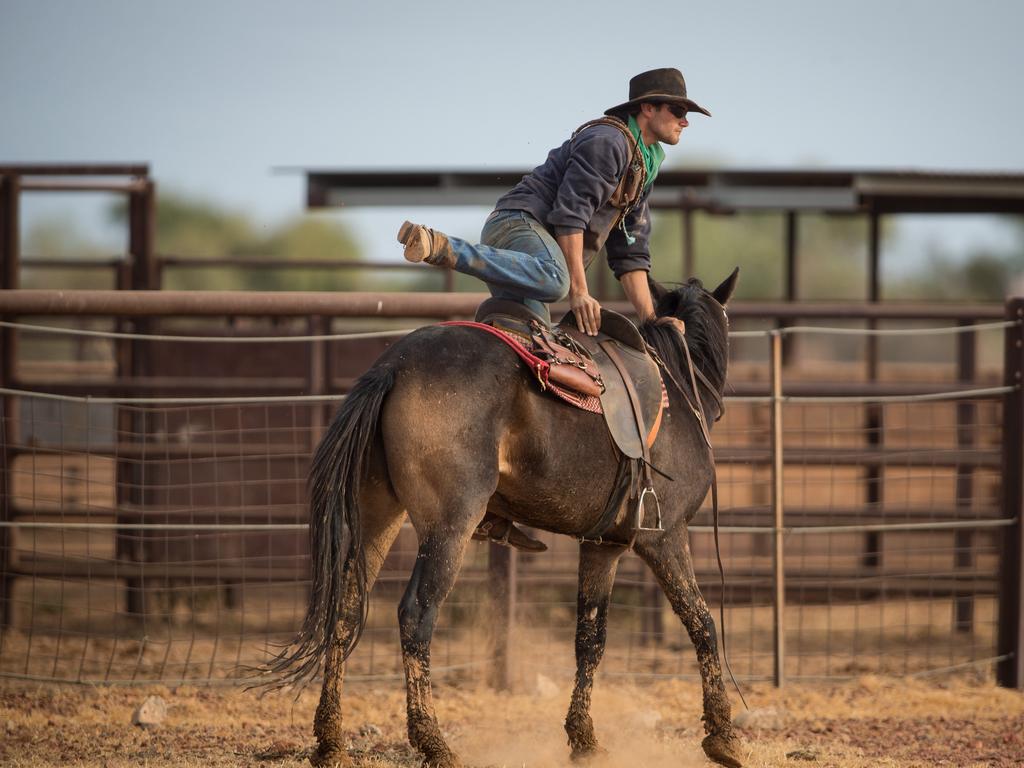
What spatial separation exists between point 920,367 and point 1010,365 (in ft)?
28.5

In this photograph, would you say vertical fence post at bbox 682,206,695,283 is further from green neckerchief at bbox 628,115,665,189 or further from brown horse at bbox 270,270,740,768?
brown horse at bbox 270,270,740,768

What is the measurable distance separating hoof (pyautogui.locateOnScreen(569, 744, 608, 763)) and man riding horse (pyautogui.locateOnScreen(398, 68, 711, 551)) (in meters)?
0.87

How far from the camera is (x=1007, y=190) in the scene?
928cm

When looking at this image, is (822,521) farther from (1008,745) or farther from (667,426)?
(667,426)

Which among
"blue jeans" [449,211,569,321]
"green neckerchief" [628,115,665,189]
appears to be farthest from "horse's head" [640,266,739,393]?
"blue jeans" [449,211,569,321]

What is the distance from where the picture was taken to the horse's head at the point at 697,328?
5082mm

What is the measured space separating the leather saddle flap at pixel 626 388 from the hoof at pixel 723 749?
1.21 meters

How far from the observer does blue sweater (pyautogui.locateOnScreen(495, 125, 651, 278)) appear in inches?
178

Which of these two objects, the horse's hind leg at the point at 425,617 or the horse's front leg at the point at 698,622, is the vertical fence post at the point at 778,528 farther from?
the horse's hind leg at the point at 425,617

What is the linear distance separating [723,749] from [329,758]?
157cm

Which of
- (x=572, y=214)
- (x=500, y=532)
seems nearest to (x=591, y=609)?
(x=500, y=532)

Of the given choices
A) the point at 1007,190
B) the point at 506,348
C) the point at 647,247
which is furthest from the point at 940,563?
the point at 506,348

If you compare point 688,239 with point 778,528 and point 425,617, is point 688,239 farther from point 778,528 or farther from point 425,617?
point 425,617

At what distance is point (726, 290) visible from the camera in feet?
17.2
